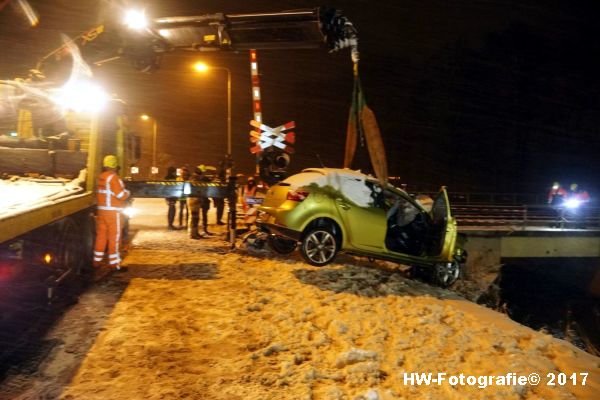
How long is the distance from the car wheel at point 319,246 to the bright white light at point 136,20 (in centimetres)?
448

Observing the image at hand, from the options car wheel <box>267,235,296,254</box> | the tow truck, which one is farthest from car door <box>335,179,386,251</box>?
the tow truck

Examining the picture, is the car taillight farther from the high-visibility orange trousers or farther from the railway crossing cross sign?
the railway crossing cross sign

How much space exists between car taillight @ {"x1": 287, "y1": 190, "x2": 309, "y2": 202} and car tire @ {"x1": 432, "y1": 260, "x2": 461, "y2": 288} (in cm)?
277

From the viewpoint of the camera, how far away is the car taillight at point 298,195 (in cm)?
769

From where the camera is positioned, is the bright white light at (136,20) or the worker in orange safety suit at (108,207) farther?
the bright white light at (136,20)

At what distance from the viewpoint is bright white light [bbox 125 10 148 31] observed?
750cm

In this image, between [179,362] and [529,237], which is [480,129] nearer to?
[529,237]

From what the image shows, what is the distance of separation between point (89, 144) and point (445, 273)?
6.60m

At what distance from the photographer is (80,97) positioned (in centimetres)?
736

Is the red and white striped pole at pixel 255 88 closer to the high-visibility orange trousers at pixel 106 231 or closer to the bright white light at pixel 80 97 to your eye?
the bright white light at pixel 80 97

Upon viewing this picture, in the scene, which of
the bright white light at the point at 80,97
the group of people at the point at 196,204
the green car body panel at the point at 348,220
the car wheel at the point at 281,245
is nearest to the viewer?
the bright white light at the point at 80,97

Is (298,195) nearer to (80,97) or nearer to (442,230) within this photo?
(442,230)

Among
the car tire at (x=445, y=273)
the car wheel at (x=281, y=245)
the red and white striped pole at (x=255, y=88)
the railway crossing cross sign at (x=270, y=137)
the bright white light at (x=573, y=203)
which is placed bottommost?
the car tire at (x=445, y=273)

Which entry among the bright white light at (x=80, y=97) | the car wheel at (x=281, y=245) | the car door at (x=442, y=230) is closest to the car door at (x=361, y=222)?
the car door at (x=442, y=230)
